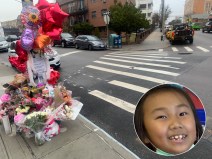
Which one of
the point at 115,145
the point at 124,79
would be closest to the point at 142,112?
the point at 115,145

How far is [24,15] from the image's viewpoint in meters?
4.03

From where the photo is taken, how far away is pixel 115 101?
5.97m

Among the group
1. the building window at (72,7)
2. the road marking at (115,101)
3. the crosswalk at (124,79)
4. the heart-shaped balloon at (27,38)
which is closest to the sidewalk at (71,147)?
the road marking at (115,101)

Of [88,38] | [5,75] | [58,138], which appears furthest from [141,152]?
[88,38]

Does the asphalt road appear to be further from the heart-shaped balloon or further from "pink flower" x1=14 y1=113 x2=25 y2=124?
the heart-shaped balloon

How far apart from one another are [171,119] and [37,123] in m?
3.13

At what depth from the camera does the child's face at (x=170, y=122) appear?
83 cm

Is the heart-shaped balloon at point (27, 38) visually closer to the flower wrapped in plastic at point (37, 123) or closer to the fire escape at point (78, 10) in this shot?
the flower wrapped in plastic at point (37, 123)

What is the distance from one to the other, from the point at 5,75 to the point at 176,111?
1053 cm

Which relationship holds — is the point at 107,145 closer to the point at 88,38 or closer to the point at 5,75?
the point at 5,75

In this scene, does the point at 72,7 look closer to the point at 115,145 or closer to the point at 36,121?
the point at 36,121

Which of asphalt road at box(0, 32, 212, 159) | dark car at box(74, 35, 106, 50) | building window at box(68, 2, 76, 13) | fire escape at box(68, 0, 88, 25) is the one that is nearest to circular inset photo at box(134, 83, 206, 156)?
asphalt road at box(0, 32, 212, 159)

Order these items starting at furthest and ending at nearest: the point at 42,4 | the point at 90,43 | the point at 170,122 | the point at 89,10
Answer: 1. the point at 89,10
2. the point at 90,43
3. the point at 42,4
4. the point at 170,122

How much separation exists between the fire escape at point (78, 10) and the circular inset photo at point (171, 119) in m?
41.2
